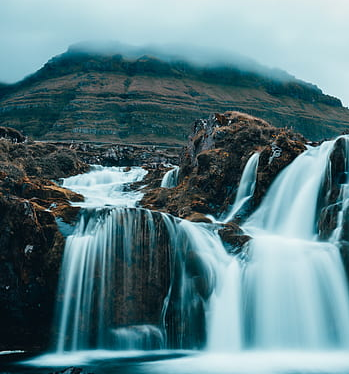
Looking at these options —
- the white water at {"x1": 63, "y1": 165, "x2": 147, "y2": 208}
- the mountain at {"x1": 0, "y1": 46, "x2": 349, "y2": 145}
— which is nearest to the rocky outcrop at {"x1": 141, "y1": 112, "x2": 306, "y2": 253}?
the white water at {"x1": 63, "y1": 165, "x2": 147, "y2": 208}

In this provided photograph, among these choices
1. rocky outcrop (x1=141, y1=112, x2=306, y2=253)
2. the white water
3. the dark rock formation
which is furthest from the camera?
the white water

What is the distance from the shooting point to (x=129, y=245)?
15242mm

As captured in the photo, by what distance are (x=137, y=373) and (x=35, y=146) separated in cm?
3329

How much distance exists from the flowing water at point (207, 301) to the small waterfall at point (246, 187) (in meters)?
4.52

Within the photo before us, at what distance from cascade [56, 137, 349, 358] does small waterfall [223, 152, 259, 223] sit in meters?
4.51

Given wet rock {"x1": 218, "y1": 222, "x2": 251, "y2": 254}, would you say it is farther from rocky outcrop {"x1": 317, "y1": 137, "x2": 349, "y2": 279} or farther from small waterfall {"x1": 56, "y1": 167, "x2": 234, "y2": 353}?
rocky outcrop {"x1": 317, "y1": 137, "x2": 349, "y2": 279}

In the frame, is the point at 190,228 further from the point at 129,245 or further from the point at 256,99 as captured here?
the point at 256,99

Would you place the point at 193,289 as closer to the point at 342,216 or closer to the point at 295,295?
the point at 295,295

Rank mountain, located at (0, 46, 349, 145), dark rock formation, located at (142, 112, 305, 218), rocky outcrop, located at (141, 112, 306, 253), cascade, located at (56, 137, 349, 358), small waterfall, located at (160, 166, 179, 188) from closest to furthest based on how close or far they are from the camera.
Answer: cascade, located at (56, 137, 349, 358) < rocky outcrop, located at (141, 112, 306, 253) < dark rock formation, located at (142, 112, 305, 218) < small waterfall, located at (160, 166, 179, 188) < mountain, located at (0, 46, 349, 145)

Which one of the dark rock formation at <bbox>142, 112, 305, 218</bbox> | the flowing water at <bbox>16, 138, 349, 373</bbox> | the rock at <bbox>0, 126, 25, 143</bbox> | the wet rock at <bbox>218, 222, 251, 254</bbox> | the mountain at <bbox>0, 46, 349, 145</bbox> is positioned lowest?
the flowing water at <bbox>16, 138, 349, 373</bbox>

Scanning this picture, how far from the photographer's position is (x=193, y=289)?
1495cm

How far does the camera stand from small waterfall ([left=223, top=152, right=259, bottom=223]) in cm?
2102

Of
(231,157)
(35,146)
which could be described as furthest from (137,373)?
(35,146)

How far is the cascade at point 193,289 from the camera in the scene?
45.3ft
